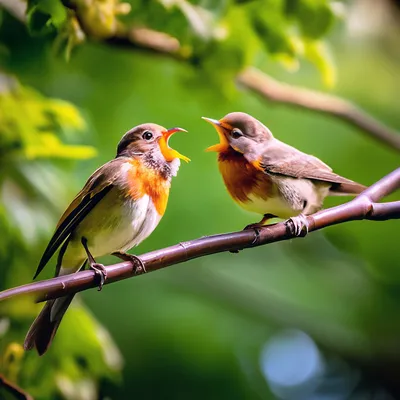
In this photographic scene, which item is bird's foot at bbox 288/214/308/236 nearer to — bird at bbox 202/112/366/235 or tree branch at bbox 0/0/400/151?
bird at bbox 202/112/366/235

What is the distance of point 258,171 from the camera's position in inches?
27.6

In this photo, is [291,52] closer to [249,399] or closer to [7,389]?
[7,389]

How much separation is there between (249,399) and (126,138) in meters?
0.96

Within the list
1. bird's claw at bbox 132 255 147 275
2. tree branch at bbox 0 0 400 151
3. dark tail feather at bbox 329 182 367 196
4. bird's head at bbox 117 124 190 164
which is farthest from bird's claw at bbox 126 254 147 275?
tree branch at bbox 0 0 400 151

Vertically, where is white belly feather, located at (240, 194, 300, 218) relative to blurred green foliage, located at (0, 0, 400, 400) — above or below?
above

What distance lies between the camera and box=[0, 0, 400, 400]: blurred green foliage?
1036mm

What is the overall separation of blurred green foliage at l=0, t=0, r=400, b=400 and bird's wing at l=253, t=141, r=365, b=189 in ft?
0.60

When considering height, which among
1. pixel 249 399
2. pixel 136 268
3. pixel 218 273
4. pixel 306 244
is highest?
pixel 136 268

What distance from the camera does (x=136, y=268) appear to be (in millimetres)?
631

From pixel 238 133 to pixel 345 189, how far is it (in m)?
0.14

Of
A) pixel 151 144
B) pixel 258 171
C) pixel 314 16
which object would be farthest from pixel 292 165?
pixel 314 16

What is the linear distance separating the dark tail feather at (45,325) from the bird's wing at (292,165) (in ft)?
0.80

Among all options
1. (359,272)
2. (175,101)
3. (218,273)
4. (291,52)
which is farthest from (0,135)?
(359,272)

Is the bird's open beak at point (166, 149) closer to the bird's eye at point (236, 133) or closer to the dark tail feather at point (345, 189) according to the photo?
the bird's eye at point (236, 133)
